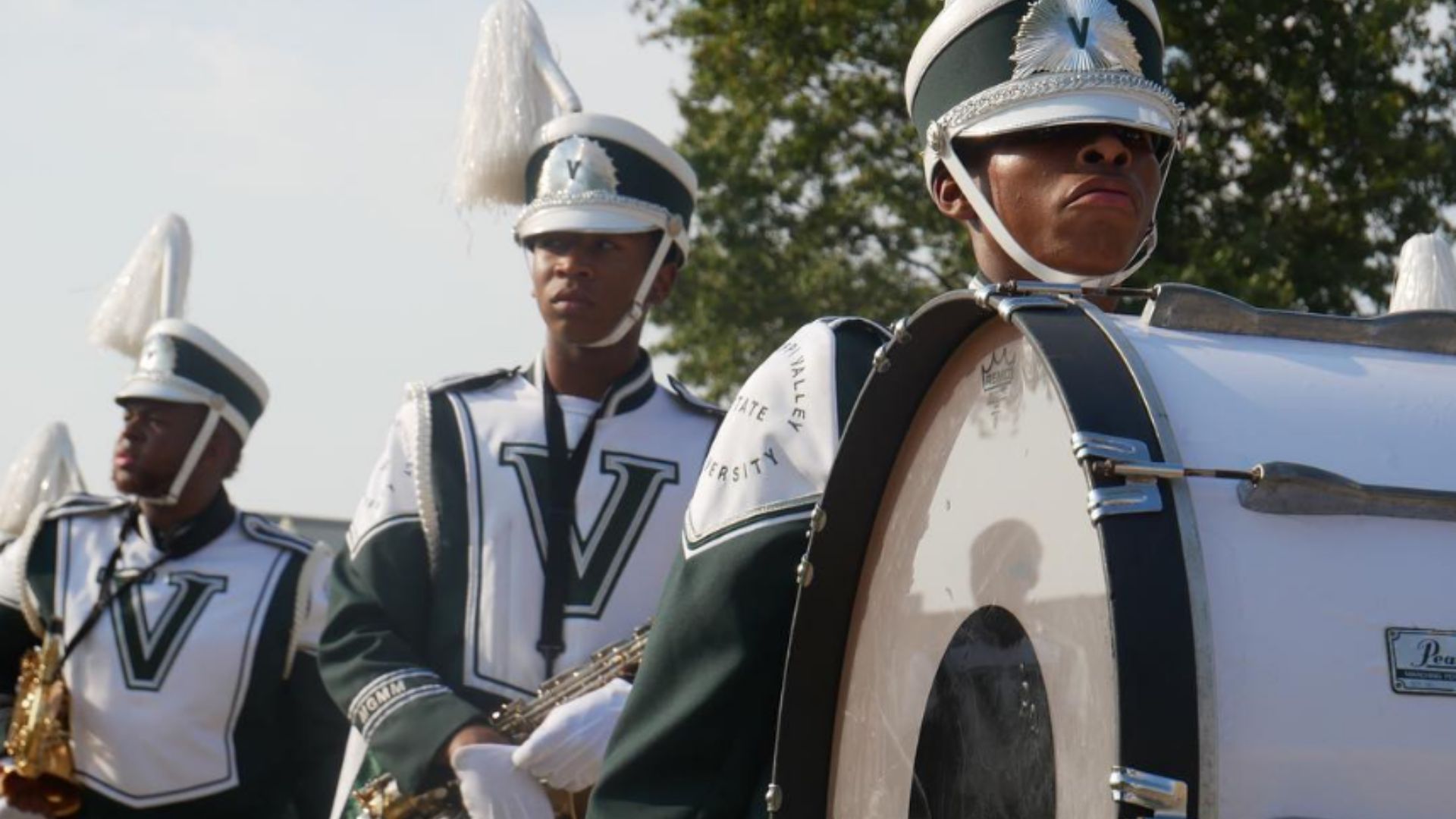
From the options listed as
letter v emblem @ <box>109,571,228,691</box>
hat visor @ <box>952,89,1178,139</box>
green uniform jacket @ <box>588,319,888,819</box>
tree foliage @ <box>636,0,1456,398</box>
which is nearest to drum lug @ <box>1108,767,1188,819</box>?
green uniform jacket @ <box>588,319,888,819</box>

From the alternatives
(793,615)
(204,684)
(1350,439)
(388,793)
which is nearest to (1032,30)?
(793,615)

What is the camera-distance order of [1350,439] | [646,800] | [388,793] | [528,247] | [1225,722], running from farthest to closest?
[528,247], [388,793], [646,800], [1350,439], [1225,722]

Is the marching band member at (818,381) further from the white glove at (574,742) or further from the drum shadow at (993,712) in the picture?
the white glove at (574,742)

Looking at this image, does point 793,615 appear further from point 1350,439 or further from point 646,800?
point 1350,439

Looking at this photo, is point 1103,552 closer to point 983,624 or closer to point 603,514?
point 983,624

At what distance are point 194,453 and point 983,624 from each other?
16.4 feet

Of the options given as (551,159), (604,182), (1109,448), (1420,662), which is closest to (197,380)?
(551,159)

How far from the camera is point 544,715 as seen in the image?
4582 millimetres

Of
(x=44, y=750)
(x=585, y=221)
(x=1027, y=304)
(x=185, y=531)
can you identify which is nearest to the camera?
(x=1027, y=304)

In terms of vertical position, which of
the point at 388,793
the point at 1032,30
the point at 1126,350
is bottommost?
the point at 388,793

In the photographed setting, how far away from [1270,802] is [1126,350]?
1.40 feet

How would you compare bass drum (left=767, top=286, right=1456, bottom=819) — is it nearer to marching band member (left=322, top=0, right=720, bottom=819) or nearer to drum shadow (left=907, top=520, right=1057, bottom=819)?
drum shadow (left=907, top=520, right=1057, bottom=819)

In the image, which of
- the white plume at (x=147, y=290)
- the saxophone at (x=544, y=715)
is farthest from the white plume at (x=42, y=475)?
the saxophone at (x=544, y=715)

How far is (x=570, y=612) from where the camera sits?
15.8 feet
